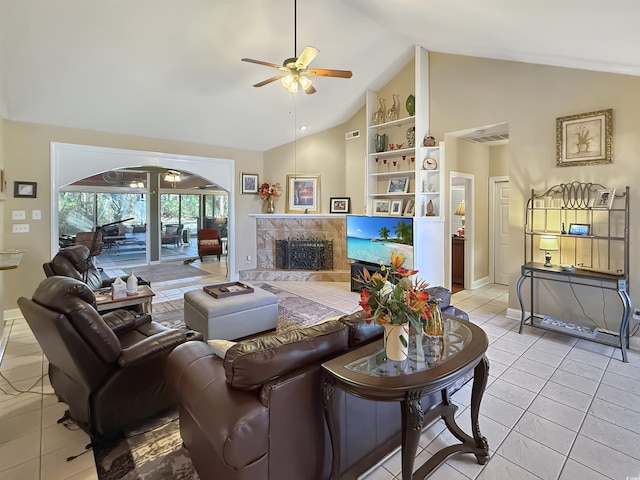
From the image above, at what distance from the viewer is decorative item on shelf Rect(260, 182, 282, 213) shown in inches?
275

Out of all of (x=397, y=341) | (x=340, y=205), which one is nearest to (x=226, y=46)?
(x=340, y=205)

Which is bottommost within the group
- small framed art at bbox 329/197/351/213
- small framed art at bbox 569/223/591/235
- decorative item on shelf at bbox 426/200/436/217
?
small framed art at bbox 569/223/591/235

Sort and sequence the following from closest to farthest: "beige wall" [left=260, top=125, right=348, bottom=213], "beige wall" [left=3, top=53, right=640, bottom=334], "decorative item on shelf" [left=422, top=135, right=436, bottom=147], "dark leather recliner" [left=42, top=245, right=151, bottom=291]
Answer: "dark leather recliner" [left=42, top=245, right=151, bottom=291], "beige wall" [left=3, top=53, right=640, bottom=334], "decorative item on shelf" [left=422, top=135, right=436, bottom=147], "beige wall" [left=260, top=125, right=348, bottom=213]

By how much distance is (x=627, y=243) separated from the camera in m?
3.36

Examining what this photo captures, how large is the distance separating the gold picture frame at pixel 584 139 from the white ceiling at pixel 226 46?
1.63 feet

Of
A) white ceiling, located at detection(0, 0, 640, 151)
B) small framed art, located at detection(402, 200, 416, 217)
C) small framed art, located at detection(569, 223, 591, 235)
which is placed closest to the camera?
white ceiling, located at detection(0, 0, 640, 151)

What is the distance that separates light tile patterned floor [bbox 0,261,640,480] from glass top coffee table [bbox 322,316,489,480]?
0.23 m

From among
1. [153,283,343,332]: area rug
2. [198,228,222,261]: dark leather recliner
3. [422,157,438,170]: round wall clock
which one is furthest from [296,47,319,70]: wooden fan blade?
[198,228,222,261]: dark leather recliner

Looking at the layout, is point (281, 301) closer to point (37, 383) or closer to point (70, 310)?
point (37, 383)

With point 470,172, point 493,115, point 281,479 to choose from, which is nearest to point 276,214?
point 470,172

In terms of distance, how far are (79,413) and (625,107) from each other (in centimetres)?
550

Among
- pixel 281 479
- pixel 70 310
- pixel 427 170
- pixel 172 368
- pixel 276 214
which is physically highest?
pixel 427 170

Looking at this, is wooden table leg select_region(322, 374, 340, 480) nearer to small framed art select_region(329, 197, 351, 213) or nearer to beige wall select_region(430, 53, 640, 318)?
beige wall select_region(430, 53, 640, 318)

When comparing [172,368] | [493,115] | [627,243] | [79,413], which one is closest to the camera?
[172,368]
